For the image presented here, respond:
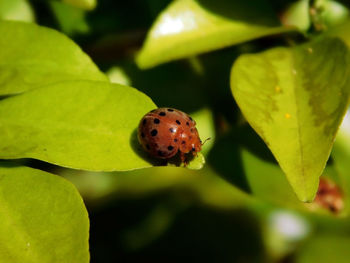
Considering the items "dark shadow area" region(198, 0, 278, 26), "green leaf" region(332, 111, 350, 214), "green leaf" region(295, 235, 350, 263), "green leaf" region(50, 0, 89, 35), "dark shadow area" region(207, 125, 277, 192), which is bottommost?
"green leaf" region(295, 235, 350, 263)

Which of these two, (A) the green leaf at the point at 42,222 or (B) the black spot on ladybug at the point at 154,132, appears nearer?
(A) the green leaf at the point at 42,222

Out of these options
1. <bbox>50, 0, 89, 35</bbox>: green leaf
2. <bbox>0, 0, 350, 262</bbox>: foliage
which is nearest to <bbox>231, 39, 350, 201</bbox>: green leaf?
<bbox>0, 0, 350, 262</bbox>: foliage

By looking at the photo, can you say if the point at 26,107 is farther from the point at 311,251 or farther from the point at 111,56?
the point at 311,251

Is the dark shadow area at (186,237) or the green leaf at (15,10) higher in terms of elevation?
the green leaf at (15,10)

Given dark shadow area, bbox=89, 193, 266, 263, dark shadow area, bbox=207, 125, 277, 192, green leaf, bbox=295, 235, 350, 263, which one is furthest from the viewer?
dark shadow area, bbox=89, 193, 266, 263

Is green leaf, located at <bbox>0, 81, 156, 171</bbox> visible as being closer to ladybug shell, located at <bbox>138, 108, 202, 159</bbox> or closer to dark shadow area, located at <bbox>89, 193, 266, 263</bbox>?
ladybug shell, located at <bbox>138, 108, 202, 159</bbox>

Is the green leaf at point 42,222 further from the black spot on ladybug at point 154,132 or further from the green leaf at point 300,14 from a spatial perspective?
the green leaf at point 300,14

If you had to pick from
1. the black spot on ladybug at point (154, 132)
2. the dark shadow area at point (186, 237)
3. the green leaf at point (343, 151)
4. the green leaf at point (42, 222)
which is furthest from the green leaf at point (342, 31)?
the dark shadow area at point (186, 237)
